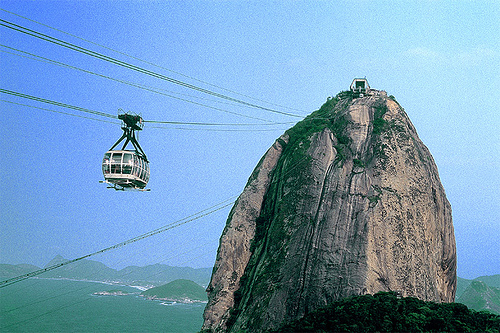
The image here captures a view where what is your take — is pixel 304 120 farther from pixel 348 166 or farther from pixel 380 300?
pixel 380 300

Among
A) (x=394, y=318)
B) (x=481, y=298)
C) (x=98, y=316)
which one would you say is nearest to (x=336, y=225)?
(x=394, y=318)

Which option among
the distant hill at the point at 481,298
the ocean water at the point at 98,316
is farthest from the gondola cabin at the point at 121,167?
the distant hill at the point at 481,298

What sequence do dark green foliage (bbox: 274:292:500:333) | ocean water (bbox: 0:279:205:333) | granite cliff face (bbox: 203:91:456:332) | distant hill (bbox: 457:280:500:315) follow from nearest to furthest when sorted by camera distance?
dark green foliage (bbox: 274:292:500:333), granite cliff face (bbox: 203:91:456:332), ocean water (bbox: 0:279:205:333), distant hill (bbox: 457:280:500:315)

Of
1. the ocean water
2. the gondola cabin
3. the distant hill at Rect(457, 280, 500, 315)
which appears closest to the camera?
the gondola cabin

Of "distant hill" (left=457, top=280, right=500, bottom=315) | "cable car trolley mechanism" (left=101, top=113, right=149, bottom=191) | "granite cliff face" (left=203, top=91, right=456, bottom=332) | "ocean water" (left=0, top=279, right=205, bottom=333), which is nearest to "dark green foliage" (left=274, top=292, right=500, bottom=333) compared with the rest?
"granite cliff face" (left=203, top=91, right=456, bottom=332)

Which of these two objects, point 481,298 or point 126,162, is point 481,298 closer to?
point 481,298

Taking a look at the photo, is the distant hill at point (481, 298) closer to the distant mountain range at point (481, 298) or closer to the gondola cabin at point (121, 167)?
the distant mountain range at point (481, 298)

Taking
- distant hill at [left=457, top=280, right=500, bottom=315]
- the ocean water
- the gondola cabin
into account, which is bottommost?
the ocean water

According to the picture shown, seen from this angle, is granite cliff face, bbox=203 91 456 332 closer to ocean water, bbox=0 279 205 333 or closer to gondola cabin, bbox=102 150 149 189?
gondola cabin, bbox=102 150 149 189

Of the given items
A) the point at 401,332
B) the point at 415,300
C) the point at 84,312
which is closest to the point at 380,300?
the point at 415,300
